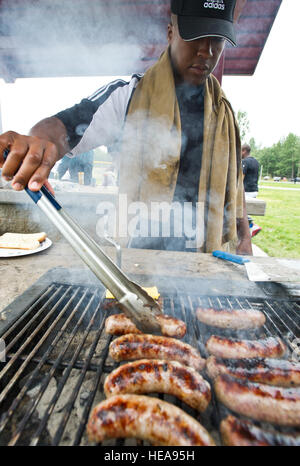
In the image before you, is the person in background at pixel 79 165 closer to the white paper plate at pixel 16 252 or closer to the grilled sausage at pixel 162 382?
the white paper plate at pixel 16 252

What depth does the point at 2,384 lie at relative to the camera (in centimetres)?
96

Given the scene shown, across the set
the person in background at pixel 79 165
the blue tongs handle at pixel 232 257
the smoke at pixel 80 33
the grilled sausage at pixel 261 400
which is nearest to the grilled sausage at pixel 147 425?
the grilled sausage at pixel 261 400

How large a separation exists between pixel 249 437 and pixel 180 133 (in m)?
2.50

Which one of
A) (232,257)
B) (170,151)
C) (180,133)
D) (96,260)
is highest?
(180,133)

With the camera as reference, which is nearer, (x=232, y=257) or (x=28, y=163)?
(x=28, y=163)

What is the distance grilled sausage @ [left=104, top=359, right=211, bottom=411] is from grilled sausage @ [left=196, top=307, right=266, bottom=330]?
36 cm

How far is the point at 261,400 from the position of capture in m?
0.92

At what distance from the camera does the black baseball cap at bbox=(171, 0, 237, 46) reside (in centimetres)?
204

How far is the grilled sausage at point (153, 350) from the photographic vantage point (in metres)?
1.12

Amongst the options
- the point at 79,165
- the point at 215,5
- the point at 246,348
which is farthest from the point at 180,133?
the point at 79,165

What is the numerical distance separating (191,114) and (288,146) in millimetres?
72164

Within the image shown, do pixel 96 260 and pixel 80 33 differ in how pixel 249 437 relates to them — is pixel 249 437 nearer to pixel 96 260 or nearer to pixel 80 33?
pixel 96 260

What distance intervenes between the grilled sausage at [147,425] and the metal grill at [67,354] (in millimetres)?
63

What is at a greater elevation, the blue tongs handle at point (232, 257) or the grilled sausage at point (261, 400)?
the blue tongs handle at point (232, 257)
